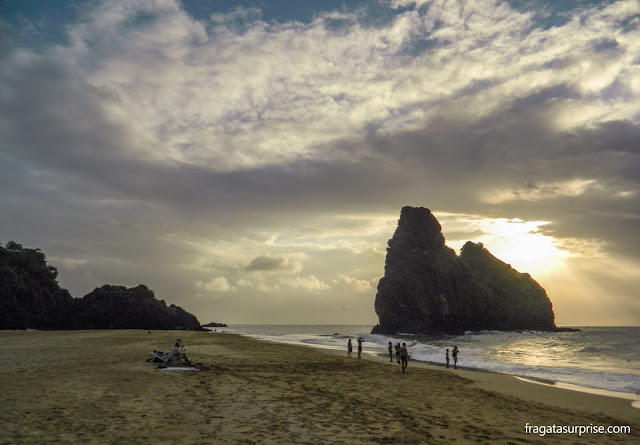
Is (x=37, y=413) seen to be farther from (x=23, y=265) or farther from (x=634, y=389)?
(x=23, y=265)

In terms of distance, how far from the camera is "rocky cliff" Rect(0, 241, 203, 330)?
240 ft

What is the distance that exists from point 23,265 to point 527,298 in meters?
162

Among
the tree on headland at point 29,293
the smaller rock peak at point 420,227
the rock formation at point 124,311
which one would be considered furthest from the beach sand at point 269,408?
the smaller rock peak at point 420,227

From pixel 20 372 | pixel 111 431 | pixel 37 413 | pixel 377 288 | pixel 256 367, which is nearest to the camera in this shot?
pixel 111 431

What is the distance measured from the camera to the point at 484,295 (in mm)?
142125

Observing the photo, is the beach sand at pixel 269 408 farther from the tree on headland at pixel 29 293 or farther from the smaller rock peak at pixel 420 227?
the smaller rock peak at pixel 420 227

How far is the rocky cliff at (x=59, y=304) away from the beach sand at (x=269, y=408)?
2575 inches

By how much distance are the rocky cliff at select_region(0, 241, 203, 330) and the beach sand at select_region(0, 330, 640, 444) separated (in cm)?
6540

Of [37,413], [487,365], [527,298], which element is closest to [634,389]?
[487,365]

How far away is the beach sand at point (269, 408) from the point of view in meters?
9.89

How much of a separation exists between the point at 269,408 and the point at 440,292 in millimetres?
127931

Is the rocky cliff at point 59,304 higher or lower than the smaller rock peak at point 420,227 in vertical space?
lower

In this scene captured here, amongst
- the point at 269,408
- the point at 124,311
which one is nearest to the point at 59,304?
the point at 124,311

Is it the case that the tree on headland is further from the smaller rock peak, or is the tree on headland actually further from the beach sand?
the smaller rock peak
